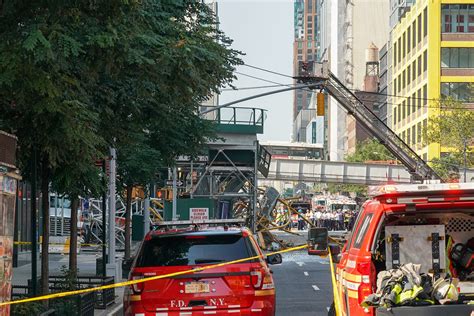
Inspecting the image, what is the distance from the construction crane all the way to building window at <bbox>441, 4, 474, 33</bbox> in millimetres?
43391

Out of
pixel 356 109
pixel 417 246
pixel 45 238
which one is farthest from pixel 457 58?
pixel 417 246

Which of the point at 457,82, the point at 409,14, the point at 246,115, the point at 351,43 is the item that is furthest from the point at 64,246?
the point at 351,43

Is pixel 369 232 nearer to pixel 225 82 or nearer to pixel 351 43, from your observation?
pixel 225 82

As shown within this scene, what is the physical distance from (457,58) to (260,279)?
271 ft

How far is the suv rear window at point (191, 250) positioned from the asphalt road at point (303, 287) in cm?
652

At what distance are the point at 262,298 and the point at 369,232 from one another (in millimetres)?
3729

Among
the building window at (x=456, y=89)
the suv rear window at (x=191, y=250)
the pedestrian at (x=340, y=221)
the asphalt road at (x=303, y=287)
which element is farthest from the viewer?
the building window at (x=456, y=89)

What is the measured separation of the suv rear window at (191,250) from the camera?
43.5ft

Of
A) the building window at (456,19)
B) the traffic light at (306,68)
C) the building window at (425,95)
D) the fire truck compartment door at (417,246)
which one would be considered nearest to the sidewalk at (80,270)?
the fire truck compartment door at (417,246)

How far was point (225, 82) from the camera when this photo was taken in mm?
17812

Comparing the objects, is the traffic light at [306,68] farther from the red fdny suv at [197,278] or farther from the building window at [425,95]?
the building window at [425,95]

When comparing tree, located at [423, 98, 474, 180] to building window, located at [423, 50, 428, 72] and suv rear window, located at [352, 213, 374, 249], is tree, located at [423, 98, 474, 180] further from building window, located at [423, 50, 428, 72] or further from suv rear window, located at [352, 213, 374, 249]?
suv rear window, located at [352, 213, 374, 249]

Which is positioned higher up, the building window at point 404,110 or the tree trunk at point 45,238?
the building window at point 404,110

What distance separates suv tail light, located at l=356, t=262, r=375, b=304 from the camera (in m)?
9.73
